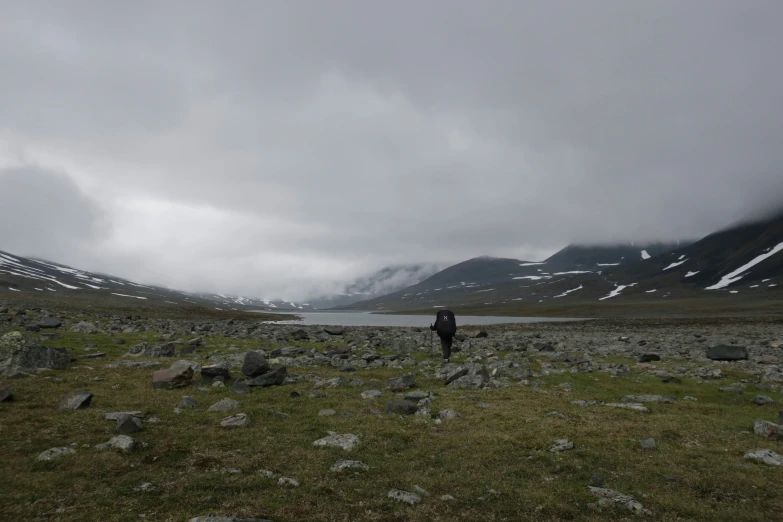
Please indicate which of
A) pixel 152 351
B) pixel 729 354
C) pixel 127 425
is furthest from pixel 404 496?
pixel 729 354

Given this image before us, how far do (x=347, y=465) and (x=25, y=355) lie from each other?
748 inches

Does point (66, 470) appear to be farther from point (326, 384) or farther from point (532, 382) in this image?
point (532, 382)

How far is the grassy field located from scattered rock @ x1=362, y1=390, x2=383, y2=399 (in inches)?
23.3

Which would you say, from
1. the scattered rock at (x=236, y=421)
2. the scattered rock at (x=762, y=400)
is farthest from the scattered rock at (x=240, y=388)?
the scattered rock at (x=762, y=400)

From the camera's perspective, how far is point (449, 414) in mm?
15320

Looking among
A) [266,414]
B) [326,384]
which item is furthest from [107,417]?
[326,384]

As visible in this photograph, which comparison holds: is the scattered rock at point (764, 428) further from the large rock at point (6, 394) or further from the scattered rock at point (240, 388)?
the large rock at point (6, 394)

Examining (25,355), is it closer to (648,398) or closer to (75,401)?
(75,401)

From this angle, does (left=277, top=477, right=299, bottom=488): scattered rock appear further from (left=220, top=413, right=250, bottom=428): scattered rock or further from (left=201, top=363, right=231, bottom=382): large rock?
(left=201, top=363, right=231, bottom=382): large rock

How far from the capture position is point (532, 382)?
2212cm

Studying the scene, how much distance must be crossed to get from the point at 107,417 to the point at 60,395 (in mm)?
4638

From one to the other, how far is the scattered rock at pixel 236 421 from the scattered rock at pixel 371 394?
5714 mm

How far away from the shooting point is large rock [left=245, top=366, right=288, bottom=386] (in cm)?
1912

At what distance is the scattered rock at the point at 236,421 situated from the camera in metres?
13.2
